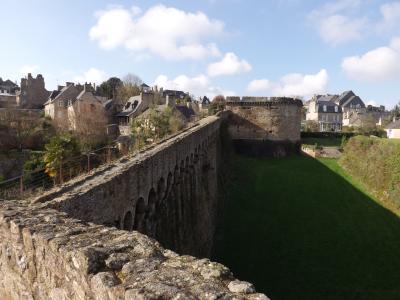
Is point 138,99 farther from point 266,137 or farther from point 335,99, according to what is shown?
point 335,99

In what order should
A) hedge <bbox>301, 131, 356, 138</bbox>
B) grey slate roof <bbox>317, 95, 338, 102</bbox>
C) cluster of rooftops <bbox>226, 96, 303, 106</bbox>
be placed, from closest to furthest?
cluster of rooftops <bbox>226, 96, 303, 106</bbox>
hedge <bbox>301, 131, 356, 138</bbox>
grey slate roof <bbox>317, 95, 338, 102</bbox>

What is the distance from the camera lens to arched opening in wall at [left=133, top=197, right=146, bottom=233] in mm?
8523

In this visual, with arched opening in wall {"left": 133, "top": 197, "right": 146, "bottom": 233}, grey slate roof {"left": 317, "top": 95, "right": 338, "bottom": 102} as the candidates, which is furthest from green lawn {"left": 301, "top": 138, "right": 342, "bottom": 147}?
grey slate roof {"left": 317, "top": 95, "right": 338, "bottom": 102}

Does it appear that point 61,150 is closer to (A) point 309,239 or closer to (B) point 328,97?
(A) point 309,239

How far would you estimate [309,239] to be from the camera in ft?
58.7

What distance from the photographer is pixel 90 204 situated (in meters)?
6.12

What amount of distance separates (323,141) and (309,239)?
2643 centimetres

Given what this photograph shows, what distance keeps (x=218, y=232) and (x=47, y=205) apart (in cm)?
1393

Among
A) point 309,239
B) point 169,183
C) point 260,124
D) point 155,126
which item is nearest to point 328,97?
point 260,124

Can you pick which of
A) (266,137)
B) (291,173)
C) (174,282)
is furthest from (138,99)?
(174,282)

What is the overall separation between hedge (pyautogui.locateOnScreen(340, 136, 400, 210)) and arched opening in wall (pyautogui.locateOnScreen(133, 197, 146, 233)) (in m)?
17.9

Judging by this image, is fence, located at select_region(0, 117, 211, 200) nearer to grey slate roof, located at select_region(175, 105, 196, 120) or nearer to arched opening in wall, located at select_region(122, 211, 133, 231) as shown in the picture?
arched opening in wall, located at select_region(122, 211, 133, 231)

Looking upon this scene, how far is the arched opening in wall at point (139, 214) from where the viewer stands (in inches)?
336

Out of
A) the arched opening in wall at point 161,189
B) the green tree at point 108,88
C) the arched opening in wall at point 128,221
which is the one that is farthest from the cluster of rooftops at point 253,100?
the green tree at point 108,88
